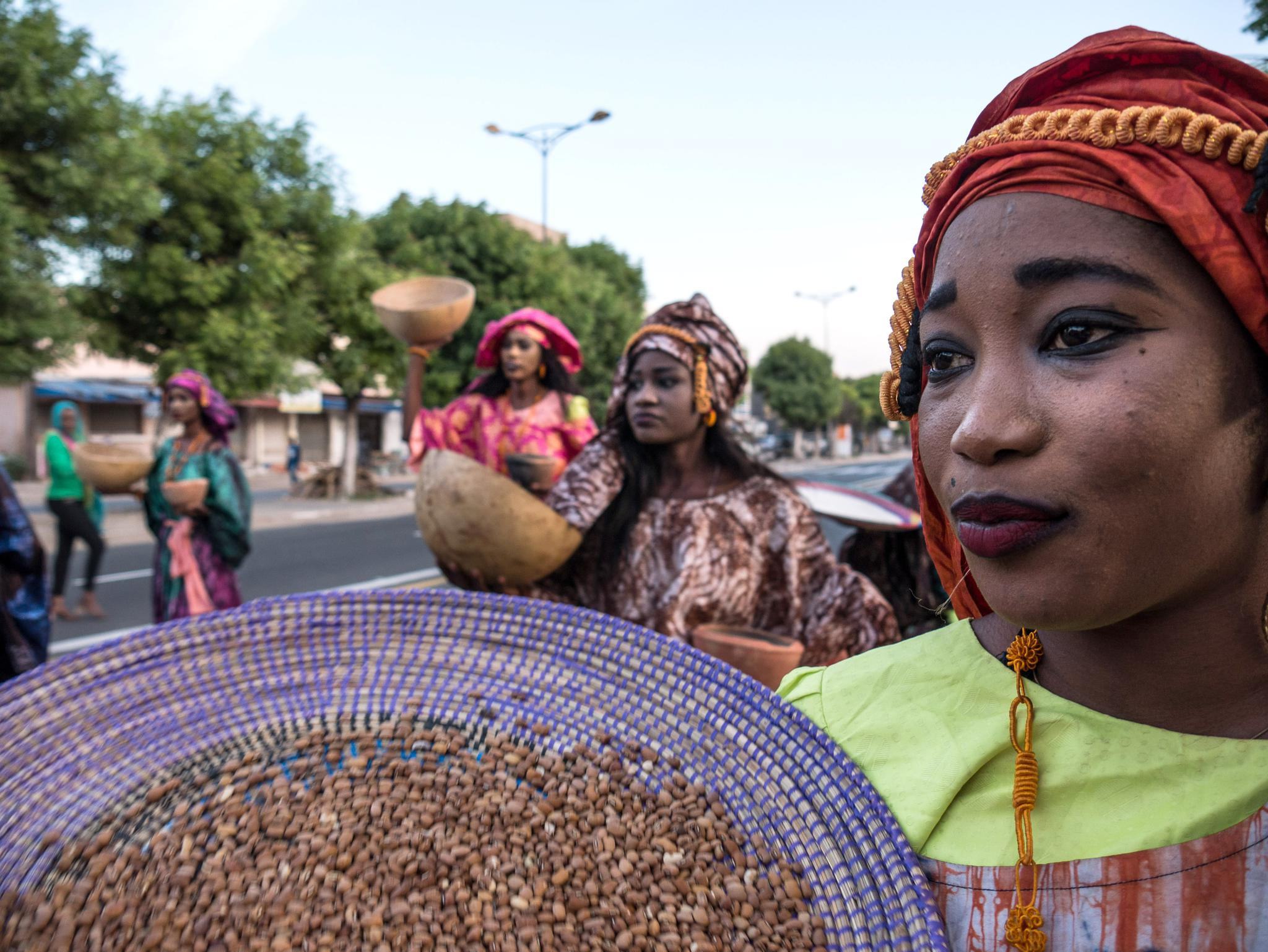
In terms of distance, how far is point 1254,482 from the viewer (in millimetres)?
800

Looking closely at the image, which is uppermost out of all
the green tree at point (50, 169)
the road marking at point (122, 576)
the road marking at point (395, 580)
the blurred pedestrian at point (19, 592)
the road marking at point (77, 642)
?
the green tree at point (50, 169)

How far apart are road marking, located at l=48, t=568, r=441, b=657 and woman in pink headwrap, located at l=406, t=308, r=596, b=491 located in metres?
2.40

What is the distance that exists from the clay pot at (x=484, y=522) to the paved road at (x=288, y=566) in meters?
6.19

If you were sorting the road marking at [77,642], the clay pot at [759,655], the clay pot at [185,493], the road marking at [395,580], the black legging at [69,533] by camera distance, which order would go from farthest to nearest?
the road marking at [395,580], the black legging at [69,533], the road marking at [77,642], the clay pot at [185,493], the clay pot at [759,655]

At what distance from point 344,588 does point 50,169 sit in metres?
6.06

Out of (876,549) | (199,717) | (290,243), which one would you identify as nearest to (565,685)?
(199,717)

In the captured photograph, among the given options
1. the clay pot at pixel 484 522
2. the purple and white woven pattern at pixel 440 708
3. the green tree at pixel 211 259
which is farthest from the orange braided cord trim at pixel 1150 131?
the green tree at pixel 211 259

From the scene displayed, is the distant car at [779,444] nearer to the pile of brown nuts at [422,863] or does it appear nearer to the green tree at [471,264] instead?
the green tree at [471,264]

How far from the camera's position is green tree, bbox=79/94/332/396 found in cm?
1280

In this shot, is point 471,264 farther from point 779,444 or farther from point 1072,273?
point 779,444

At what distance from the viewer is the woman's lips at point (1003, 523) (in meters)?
0.79

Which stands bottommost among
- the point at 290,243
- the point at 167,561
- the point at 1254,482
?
the point at 167,561

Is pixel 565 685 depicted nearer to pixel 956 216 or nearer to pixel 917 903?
pixel 917 903

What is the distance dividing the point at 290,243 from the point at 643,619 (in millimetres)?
14307
